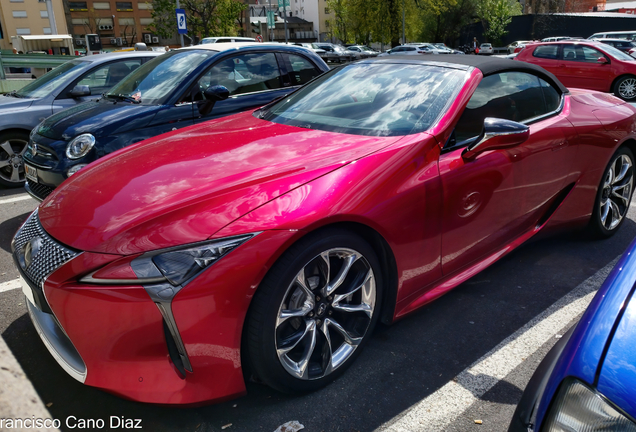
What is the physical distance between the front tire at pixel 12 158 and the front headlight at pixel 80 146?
6.78 ft

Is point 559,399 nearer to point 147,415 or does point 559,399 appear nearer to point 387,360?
point 387,360

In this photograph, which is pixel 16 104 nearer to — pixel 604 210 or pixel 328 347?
pixel 328 347

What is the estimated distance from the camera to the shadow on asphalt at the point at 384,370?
6.99ft

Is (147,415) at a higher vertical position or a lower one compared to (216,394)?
lower

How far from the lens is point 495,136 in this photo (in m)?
2.68

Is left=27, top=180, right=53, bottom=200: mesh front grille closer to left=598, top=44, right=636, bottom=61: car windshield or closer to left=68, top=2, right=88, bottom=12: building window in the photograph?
left=598, top=44, right=636, bottom=61: car windshield

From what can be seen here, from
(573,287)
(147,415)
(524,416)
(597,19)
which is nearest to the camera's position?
(524,416)

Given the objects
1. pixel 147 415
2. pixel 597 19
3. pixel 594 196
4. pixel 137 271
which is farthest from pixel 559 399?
pixel 597 19

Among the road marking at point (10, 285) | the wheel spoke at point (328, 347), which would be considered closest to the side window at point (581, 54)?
the wheel spoke at point (328, 347)

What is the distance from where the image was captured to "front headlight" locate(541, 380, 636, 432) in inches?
43.4

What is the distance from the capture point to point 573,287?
10.8 feet

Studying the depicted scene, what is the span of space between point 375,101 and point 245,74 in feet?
9.39

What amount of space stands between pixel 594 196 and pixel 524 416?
2.83m

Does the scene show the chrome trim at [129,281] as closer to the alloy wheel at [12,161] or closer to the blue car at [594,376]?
the blue car at [594,376]
